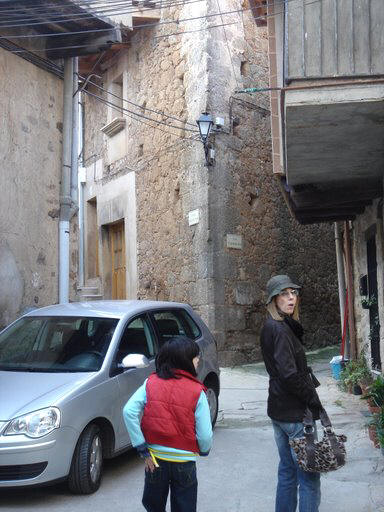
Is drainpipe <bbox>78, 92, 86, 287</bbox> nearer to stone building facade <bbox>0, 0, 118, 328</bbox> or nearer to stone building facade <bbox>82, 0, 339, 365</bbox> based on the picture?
stone building facade <bbox>82, 0, 339, 365</bbox>

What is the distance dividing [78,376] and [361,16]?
366 cm

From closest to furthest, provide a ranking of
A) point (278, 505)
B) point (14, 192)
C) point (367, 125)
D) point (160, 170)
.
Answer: point (278, 505), point (367, 125), point (14, 192), point (160, 170)

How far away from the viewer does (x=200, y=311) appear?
11.1 metres

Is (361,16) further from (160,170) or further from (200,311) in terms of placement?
(160,170)

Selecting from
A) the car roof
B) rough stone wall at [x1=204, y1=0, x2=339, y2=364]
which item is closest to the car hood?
the car roof

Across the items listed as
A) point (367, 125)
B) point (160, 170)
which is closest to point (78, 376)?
point (367, 125)

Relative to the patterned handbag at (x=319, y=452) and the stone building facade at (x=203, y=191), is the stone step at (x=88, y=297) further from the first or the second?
the patterned handbag at (x=319, y=452)

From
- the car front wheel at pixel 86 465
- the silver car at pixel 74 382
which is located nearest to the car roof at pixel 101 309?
the silver car at pixel 74 382

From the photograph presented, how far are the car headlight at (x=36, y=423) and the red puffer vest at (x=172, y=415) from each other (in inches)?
58.6

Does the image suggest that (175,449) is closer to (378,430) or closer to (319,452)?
(319,452)

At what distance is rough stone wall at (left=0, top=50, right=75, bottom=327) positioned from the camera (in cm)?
831

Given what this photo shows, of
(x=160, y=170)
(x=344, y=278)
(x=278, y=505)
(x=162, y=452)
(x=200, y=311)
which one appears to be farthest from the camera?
(x=160, y=170)

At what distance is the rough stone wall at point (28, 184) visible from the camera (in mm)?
8312

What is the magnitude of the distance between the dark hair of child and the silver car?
1.57m
